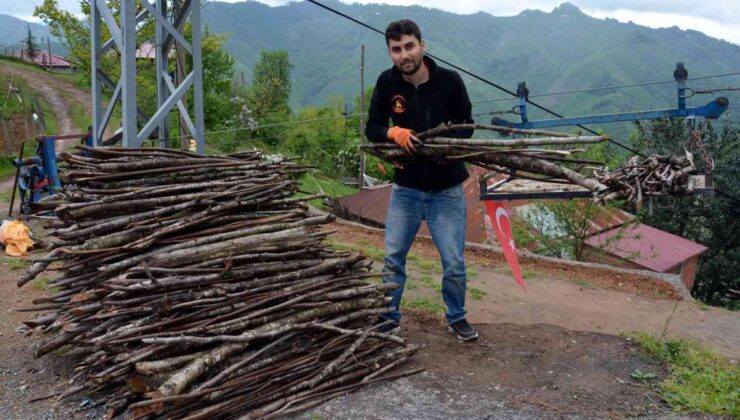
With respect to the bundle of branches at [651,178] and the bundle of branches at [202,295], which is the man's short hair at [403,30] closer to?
the bundle of branches at [202,295]

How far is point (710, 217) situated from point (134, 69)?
864 inches

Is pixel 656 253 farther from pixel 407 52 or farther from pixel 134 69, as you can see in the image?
pixel 134 69

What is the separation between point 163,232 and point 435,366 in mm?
1896

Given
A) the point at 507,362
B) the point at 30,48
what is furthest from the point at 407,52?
the point at 30,48

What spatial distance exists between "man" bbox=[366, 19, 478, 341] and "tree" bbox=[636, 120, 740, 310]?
19.4 m

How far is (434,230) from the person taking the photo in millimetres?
4031

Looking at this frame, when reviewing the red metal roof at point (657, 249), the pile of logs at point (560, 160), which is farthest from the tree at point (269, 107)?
the pile of logs at point (560, 160)

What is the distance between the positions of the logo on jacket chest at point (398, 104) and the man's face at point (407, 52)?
225 mm

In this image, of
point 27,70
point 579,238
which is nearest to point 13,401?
point 579,238

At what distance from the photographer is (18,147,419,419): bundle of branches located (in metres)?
3.00

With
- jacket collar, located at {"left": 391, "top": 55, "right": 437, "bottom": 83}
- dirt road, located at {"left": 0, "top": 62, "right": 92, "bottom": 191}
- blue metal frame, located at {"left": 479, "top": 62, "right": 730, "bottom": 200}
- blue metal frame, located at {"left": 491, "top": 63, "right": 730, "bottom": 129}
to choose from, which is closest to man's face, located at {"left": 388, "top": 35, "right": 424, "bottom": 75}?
jacket collar, located at {"left": 391, "top": 55, "right": 437, "bottom": 83}

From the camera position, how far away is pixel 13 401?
346cm

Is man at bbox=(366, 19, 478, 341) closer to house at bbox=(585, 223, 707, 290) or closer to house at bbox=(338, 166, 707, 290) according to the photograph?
house at bbox=(338, 166, 707, 290)

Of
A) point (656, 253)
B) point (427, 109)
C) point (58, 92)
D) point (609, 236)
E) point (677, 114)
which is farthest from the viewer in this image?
point (58, 92)
